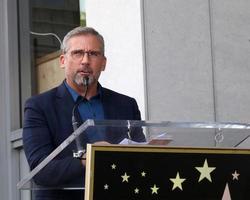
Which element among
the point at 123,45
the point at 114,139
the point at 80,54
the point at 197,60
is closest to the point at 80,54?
the point at 80,54

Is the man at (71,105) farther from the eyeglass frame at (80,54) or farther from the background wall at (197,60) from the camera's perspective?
the background wall at (197,60)

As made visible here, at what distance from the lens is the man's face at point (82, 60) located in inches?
154

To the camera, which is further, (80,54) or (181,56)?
Result: (181,56)

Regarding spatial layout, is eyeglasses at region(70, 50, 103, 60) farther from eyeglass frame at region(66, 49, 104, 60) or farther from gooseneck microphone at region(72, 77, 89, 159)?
gooseneck microphone at region(72, 77, 89, 159)

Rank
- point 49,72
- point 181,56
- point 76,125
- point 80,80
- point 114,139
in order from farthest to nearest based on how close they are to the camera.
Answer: point 49,72, point 181,56, point 80,80, point 76,125, point 114,139

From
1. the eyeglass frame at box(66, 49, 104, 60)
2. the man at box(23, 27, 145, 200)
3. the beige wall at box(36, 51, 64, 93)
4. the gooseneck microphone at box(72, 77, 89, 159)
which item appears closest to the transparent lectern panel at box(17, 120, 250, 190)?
the gooseneck microphone at box(72, 77, 89, 159)

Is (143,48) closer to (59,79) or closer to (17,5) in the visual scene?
(59,79)

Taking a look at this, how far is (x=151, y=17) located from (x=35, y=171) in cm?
262

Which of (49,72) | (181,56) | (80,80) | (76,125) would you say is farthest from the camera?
(49,72)

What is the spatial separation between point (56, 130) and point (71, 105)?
0.66 feet

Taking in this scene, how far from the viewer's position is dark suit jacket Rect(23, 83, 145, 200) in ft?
10.8

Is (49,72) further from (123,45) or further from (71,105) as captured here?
(71,105)

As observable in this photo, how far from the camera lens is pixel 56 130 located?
3770 millimetres

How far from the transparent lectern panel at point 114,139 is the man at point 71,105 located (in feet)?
0.93
